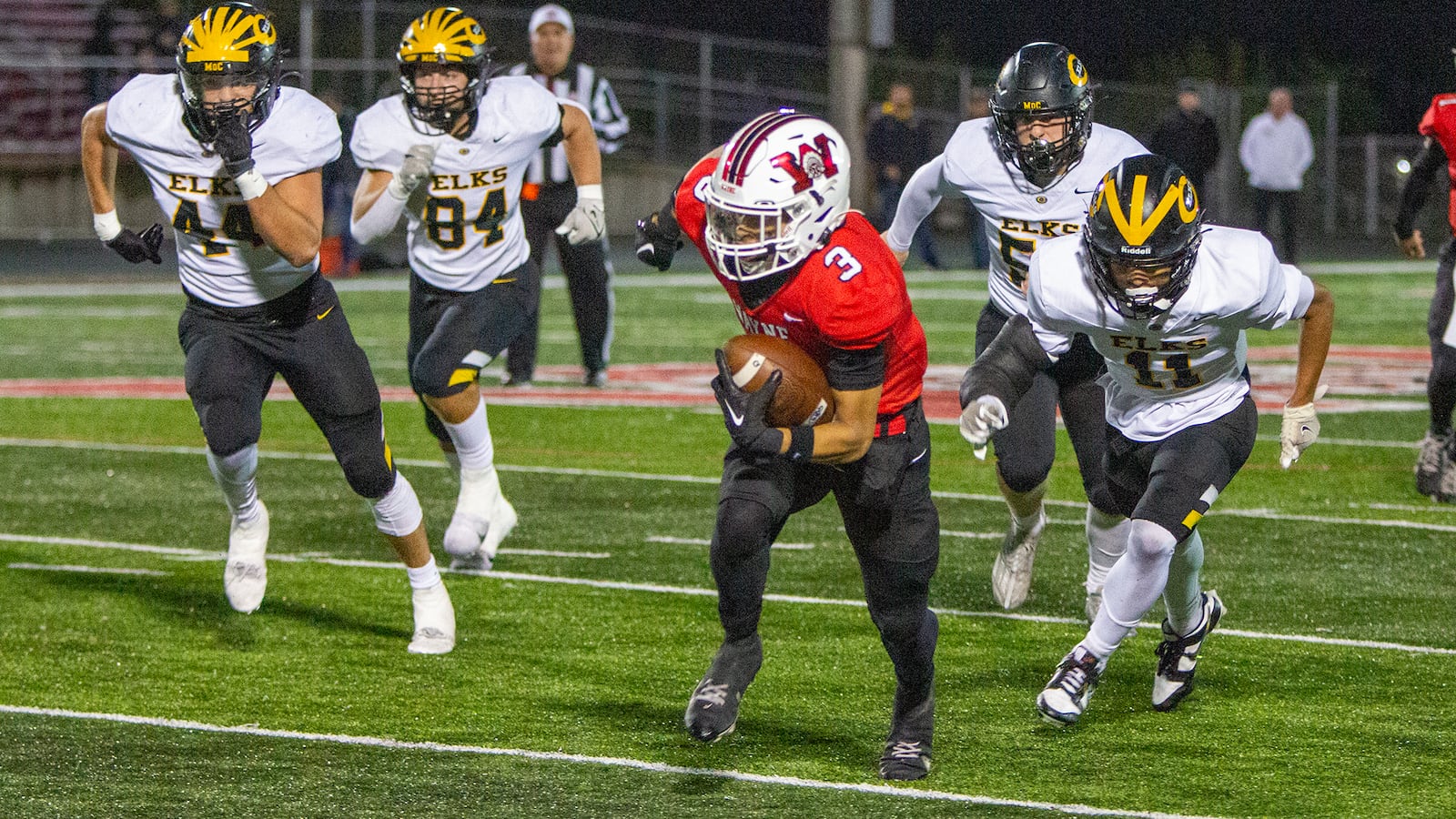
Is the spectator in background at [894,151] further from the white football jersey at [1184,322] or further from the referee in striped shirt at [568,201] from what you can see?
the white football jersey at [1184,322]

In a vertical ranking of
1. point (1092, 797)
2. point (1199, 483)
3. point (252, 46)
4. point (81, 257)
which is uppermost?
point (252, 46)

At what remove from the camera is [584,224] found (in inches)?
275

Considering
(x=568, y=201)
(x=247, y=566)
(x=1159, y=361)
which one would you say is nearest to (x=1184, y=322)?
(x=1159, y=361)

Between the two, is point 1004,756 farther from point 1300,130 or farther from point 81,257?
point 81,257

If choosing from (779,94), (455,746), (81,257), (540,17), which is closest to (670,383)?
(540,17)

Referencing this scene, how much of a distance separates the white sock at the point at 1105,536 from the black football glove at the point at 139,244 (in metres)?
2.98

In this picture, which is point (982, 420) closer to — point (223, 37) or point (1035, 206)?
point (1035, 206)

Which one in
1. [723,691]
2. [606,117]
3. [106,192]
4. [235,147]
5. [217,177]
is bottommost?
[723,691]

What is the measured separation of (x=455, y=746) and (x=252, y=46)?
82.1 inches

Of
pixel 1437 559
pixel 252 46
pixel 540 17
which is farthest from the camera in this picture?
pixel 540 17

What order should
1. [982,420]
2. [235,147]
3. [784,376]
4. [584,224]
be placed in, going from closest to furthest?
1. [784,376]
2. [982,420]
3. [235,147]
4. [584,224]

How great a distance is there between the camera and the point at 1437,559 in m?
7.06

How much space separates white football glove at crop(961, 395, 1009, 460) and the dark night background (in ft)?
80.7

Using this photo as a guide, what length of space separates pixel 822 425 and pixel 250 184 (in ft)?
6.63
